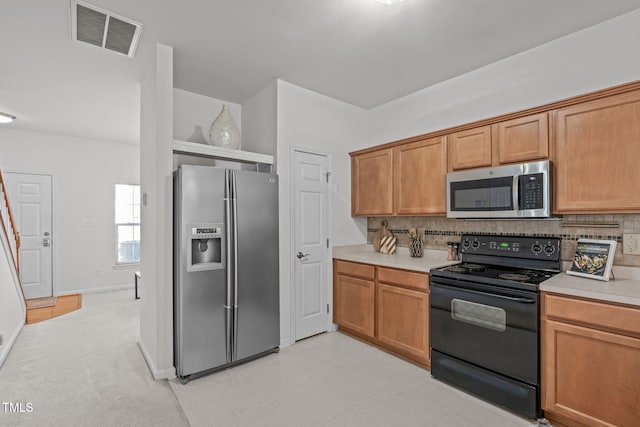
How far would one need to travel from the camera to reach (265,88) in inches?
131

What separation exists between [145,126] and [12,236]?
3408 millimetres

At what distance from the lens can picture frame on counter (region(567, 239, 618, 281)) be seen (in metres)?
2.06

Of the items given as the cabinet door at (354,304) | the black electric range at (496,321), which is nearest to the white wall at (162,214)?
the cabinet door at (354,304)

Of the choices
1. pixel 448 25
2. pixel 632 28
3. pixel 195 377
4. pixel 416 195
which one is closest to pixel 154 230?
pixel 195 377

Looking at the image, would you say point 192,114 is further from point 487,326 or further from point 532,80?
point 487,326

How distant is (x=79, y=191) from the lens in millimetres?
5324

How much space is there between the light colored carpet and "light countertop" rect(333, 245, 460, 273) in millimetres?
2005

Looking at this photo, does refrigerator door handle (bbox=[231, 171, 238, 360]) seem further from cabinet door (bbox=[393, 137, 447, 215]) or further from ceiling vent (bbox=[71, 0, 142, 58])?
cabinet door (bbox=[393, 137, 447, 215])

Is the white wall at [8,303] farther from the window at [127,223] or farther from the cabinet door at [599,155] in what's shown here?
the cabinet door at [599,155]

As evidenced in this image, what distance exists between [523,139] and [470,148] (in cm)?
41

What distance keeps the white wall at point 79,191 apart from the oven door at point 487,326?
566 centimetres

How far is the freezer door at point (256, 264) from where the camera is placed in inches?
108

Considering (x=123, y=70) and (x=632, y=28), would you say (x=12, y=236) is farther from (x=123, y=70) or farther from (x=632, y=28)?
(x=632, y=28)

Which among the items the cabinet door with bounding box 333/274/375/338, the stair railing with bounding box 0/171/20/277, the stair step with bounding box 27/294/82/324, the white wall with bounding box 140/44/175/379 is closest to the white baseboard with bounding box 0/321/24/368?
the stair step with bounding box 27/294/82/324
